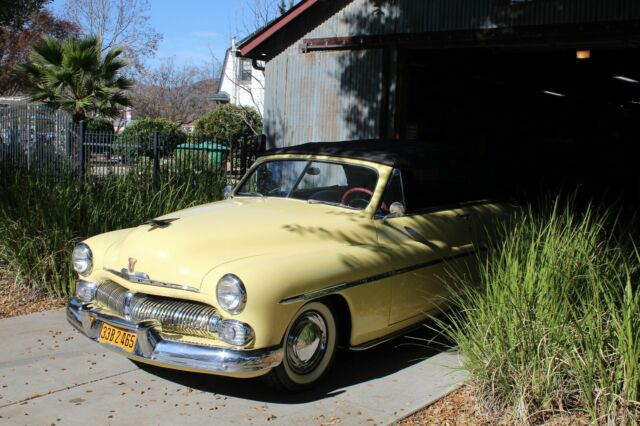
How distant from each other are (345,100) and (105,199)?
5.21 metres

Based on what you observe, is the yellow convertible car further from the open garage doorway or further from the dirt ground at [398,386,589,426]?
the open garage doorway

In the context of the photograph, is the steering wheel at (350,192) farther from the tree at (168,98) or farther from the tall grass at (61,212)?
the tree at (168,98)

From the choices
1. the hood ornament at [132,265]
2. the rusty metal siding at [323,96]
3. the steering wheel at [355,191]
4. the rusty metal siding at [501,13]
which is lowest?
the hood ornament at [132,265]

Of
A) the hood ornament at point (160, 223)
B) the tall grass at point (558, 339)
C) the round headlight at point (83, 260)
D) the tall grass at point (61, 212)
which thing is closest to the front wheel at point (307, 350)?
the tall grass at point (558, 339)

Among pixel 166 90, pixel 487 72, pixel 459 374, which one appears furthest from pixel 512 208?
pixel 166 90

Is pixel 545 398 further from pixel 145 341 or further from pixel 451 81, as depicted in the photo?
pixel 451 81

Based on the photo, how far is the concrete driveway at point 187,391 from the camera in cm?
424

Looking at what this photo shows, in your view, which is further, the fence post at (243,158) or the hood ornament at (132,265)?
the fence post at (243,158)

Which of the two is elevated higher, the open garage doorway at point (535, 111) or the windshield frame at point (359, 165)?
the open garage doorway at point (535, 111)

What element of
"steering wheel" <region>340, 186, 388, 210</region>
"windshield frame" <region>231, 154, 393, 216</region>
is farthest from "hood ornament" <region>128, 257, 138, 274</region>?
"steering wheel" <region>340, 186, 388, 210</region>

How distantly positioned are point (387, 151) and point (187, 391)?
259 centimetres

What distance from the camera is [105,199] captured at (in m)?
7.57

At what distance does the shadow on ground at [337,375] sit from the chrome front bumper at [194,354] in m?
0.51

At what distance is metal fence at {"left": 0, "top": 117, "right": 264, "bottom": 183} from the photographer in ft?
30.9
